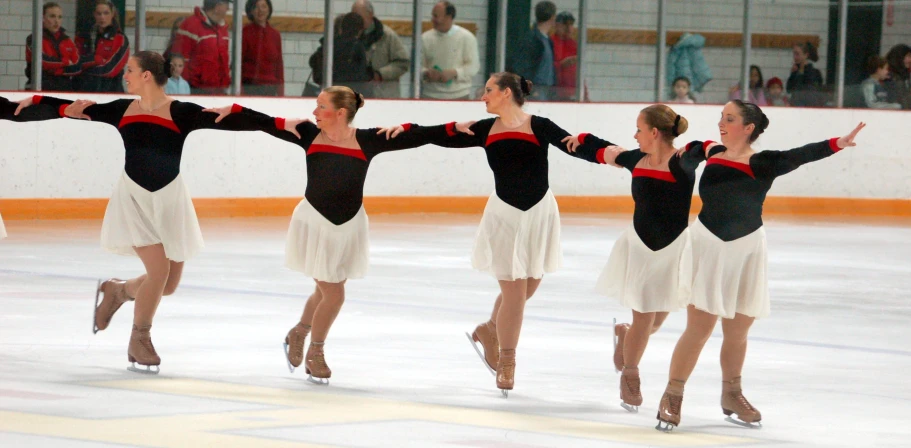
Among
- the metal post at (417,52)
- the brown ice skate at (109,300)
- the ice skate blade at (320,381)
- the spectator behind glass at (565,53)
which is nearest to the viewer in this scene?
the ice skate blade at (320,381)

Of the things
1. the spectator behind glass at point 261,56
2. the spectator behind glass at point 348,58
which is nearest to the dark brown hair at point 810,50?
the spectator behind glass at point 348,58

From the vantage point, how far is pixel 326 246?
664 cm

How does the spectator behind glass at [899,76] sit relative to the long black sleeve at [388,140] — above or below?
above

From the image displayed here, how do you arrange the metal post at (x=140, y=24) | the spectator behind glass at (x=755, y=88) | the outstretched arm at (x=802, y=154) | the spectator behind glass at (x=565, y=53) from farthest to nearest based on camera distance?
the spectator behind glass at (x=755, y=88)
the spectator behind glass at (x=565, y=53)
the metal post at (x=140, y=24)
the outstretched arm at (x=802, y=154)

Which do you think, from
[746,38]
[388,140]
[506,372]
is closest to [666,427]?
[506,372]

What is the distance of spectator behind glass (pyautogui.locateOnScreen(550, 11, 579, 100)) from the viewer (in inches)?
681

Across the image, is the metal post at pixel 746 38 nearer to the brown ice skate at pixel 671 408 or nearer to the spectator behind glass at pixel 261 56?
the spectator behind glass at pixel 261 56

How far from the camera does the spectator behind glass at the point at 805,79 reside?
18.3m

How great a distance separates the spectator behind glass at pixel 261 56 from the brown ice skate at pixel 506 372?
9257 mm

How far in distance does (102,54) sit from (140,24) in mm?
507

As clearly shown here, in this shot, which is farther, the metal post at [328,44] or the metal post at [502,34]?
the metal post at [502,34]

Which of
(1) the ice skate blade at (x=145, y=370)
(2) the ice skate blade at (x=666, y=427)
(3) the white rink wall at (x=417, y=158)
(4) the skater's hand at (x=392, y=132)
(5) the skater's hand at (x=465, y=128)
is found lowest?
(1) the ice skate blade at (x=145, y=370)

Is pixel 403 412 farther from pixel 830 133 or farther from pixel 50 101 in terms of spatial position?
pixel 830 133

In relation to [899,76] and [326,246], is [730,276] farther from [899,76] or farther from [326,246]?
[899,76]
